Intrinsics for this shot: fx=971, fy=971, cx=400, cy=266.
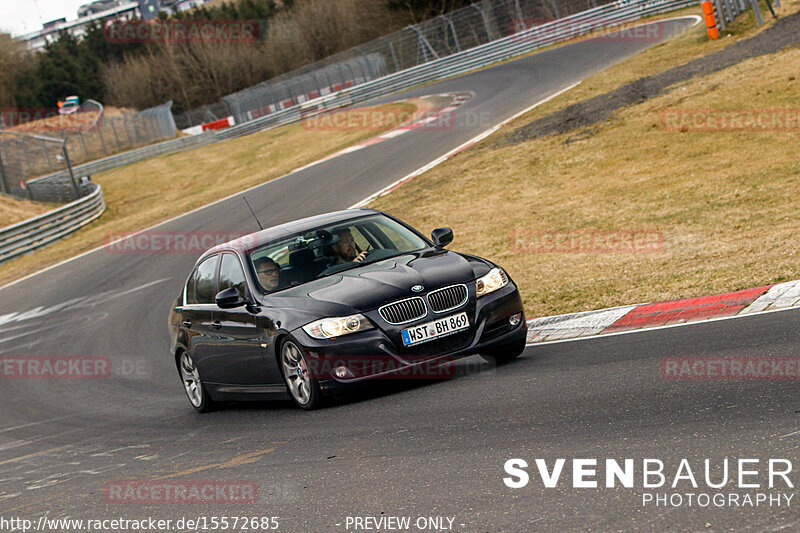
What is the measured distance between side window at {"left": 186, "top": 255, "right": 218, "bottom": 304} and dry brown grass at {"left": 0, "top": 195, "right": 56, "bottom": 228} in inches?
1111

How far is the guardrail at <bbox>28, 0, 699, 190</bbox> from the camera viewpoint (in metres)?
44.1

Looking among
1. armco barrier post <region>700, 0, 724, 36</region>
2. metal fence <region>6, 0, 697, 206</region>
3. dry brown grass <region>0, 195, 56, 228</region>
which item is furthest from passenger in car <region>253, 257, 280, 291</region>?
metal fence <region>6, 0, 697, 206</region>

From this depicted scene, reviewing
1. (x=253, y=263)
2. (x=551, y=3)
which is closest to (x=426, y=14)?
(x=551, y=3)

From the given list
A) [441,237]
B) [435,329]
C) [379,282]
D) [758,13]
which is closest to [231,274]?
[379,282]

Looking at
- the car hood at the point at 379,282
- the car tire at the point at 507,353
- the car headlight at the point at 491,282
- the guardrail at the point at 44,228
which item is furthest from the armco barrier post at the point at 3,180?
the car headlight at the point at 491,282

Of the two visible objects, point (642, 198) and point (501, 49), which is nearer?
point (642, 198)

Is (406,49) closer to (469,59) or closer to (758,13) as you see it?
(469,59)

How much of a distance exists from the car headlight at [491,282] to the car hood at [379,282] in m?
0.06

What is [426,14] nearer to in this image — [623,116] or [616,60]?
[616,60]

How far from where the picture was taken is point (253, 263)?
8.77m

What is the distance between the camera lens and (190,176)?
4334cm

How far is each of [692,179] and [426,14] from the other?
52.9 metres

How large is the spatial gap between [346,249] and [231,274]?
1.11 meters

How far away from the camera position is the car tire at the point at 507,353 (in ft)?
26.9
